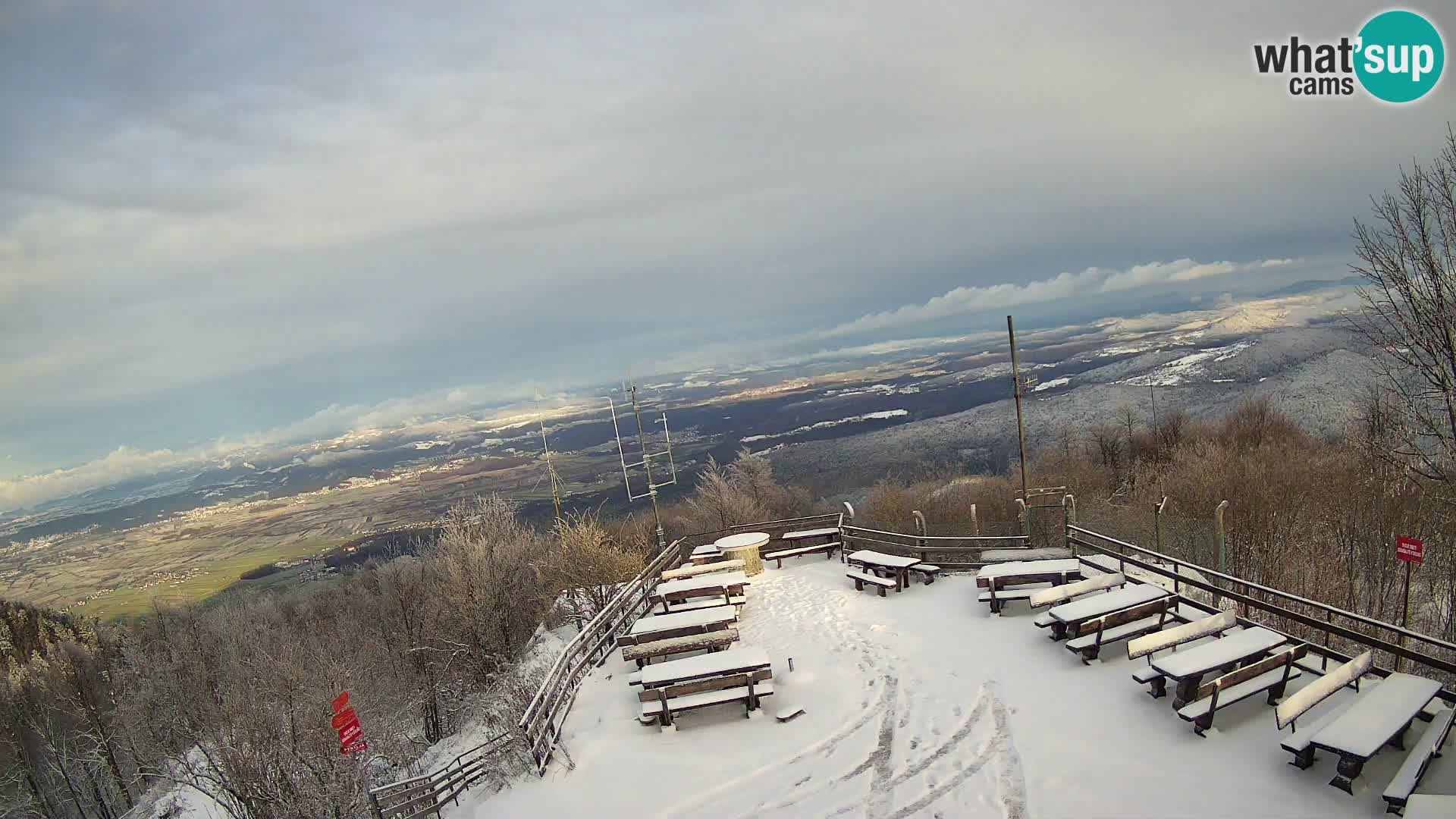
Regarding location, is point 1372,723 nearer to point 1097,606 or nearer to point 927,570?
point 1097,606

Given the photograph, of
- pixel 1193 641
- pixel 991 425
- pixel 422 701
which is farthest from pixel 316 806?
pixel 991 425

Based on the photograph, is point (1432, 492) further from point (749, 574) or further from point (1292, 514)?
point (749, 574)

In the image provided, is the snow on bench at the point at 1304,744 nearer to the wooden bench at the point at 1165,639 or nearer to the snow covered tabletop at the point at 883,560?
the wooden bench at the point at 1165,639

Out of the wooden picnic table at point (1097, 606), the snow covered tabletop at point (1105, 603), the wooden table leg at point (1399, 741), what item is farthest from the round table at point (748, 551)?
the wooden table leg at point (1399, 741)

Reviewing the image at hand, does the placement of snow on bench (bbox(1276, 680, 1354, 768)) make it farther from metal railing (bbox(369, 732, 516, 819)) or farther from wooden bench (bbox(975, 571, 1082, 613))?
metal railing (bbox(369, 732, 516, 819))

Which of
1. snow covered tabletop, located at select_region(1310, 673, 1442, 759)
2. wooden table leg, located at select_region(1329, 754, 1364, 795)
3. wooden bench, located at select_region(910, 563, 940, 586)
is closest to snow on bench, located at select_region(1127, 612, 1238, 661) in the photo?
snow covered tabletop, located at select_region(1310, 673, 1442, 759)

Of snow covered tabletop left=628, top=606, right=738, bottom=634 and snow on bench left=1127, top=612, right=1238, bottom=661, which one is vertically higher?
snow on bench left=1127, top=612, right=1238, bottom=661

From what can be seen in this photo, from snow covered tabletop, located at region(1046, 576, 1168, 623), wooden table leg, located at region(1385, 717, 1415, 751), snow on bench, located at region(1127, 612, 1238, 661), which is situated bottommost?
wooden table leg, located at region(1385, 717, 1415, 751)
